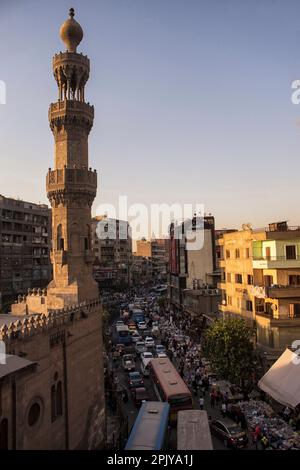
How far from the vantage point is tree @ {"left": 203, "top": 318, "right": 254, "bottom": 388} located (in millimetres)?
28547

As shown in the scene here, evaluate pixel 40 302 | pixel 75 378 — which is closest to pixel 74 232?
pixel 40 302

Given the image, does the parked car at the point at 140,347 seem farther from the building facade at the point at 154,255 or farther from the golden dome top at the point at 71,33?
the building facade at the point at 154,255

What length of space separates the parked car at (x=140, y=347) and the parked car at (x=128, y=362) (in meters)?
2.83

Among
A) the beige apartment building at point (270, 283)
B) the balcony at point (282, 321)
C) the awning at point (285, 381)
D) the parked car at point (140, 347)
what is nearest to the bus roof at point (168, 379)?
the awning at point (285, 381)

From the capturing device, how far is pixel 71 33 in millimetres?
26922

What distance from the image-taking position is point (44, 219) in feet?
239

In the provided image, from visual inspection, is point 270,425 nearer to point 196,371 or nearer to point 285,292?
point 285,292

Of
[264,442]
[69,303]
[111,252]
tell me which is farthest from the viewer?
[111,252]

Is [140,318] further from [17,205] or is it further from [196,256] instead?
[17,205]

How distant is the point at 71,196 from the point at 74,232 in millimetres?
2382

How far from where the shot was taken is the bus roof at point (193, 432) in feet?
56.8

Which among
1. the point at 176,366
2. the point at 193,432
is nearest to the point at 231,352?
the point at 193,432

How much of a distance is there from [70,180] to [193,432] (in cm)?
1651

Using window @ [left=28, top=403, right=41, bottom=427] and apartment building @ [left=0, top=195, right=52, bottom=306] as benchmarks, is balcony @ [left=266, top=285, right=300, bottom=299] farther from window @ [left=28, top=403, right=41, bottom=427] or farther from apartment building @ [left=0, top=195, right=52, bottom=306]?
apartment building @ [left=0, top=195, right=52, bottom=306]
